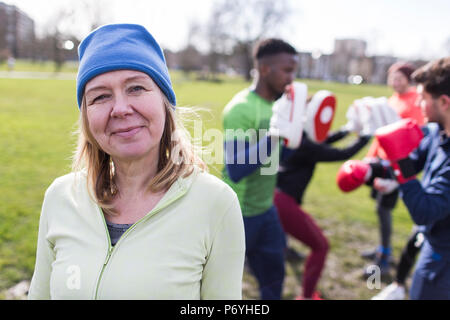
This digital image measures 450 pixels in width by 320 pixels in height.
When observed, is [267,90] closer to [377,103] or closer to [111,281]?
[377,103]

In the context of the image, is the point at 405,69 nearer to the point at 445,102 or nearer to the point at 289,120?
the point at 445,102

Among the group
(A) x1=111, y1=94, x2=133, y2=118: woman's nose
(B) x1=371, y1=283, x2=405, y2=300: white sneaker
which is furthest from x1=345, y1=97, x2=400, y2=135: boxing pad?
(A) x1=111, y1=94, x2=133, y2=118: woman's nose

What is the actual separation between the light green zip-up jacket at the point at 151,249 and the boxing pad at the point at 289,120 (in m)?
1.01

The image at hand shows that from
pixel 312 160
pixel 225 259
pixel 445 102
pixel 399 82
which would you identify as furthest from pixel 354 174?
pixel 399 82

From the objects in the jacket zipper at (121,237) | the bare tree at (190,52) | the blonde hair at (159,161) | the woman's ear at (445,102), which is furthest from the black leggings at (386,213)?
the bare tree at (190,52)

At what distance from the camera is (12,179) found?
531 centimetres

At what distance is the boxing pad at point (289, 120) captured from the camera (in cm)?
220

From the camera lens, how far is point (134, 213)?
1.29 m

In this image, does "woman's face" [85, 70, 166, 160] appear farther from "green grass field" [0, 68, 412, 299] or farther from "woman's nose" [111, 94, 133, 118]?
"green grass field" [0, 68, 412, 299]

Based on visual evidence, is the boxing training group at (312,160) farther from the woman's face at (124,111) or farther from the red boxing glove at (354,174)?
the woman's face at (124,111)

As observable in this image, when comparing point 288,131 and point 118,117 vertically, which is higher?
point 118,117

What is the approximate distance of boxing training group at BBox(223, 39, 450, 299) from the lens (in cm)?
196

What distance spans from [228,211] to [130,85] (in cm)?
54

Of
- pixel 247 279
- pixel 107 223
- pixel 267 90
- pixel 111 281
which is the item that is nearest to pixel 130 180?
pixel 107 223
